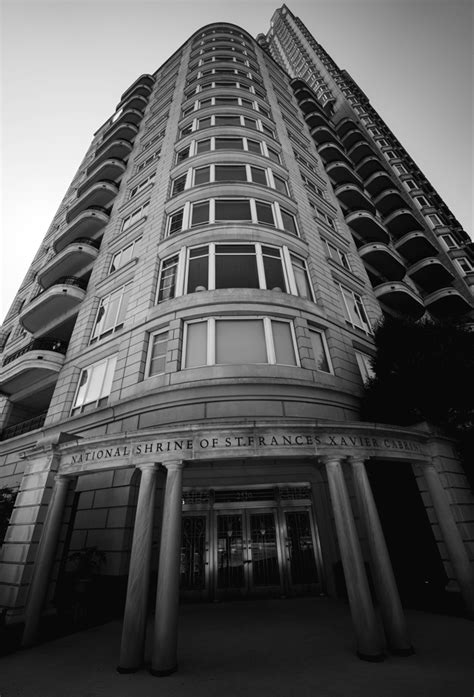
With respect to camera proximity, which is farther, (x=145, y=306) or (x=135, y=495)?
(x=145, y=306)

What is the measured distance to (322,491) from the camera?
10688 mm

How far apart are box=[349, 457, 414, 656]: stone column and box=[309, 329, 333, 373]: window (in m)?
5.08

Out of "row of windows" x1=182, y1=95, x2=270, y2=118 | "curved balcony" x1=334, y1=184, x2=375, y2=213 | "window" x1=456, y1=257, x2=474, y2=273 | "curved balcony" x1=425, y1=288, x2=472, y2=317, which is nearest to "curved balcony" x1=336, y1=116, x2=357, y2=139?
"curved balcony" x1=334, y1=184, x2=375, y2=213

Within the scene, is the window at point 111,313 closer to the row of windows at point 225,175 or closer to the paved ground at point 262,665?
the row of windows at point 225,175

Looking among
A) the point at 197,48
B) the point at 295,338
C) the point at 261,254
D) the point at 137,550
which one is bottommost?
the point at 137,550

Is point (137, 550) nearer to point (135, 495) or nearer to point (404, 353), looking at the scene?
point (135, 495)

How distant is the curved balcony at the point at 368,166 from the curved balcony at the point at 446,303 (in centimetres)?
1625

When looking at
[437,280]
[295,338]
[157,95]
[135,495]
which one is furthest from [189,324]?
[157,95]

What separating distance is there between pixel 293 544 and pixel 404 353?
24.2ft

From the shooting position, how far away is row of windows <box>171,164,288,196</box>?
16.0 m

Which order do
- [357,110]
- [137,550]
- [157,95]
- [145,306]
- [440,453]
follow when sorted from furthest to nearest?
1. [357,110]
2. [157,95]
3. [145,306]
4. [440,453]
5. [137,550]

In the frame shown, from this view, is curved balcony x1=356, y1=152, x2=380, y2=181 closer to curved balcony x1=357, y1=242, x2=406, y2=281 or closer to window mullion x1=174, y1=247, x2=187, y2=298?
curved balcony x1=357, y1=242, x2=406, y2=281

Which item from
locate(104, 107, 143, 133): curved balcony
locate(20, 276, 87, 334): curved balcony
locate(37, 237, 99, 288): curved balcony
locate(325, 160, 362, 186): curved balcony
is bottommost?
locate(20, 276, 87, 334): curved balcony

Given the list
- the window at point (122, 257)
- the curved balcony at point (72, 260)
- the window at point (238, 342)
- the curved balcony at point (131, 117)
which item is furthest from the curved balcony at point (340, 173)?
the window at point (238, 342)
